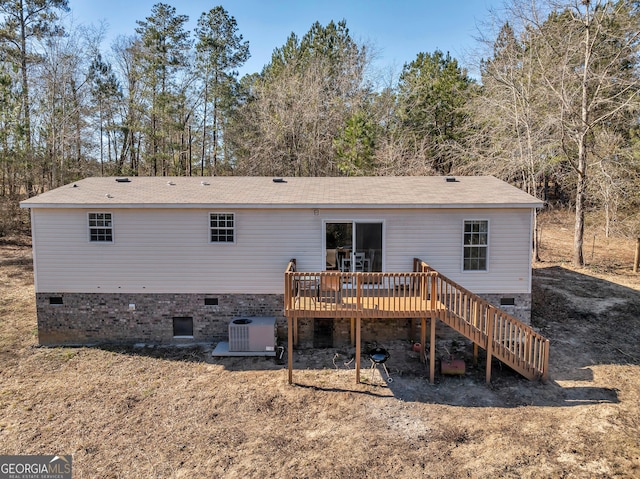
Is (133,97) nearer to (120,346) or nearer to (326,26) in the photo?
(326,26)

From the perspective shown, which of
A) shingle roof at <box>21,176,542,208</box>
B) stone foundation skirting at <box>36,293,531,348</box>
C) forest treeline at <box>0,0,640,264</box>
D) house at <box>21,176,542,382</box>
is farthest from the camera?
forest treeline at <box>0,0,640,264</box>

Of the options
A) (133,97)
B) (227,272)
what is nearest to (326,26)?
(133,97)

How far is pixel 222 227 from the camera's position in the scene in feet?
31.2

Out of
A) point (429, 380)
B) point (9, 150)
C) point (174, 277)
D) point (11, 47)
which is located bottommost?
point (429, 380)

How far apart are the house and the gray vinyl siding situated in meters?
0.02

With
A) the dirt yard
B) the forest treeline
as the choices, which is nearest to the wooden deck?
the dirt yard

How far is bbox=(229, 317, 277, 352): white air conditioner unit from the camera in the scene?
9.02 meters

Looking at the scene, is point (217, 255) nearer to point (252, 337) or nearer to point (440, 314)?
point (252, 337)

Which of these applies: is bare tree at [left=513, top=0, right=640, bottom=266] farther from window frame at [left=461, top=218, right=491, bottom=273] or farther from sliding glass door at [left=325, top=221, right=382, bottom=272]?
sliding glass door at [left=325, top=221, right=382, bottom=272]

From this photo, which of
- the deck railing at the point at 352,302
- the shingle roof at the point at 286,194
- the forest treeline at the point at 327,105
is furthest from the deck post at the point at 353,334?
the forest treeline at the point at 327,105

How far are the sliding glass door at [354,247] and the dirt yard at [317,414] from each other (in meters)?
2.19

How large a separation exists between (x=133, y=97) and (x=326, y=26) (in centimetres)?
1351

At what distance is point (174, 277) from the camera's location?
380 inches

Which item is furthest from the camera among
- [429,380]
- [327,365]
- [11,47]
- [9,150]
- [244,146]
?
[244,146]
